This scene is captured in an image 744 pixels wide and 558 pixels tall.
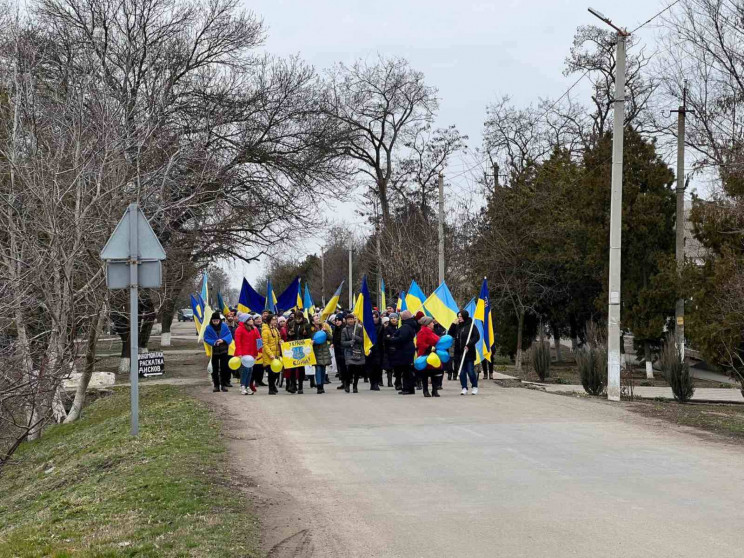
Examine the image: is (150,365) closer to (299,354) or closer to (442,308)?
(299,354)

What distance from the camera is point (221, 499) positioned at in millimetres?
8750

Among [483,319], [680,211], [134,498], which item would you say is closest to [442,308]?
[483,319]

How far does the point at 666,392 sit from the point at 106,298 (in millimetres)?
16130

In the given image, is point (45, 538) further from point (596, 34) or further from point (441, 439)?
point (596, 34)

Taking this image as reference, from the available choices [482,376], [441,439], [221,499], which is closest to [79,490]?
[221,499]

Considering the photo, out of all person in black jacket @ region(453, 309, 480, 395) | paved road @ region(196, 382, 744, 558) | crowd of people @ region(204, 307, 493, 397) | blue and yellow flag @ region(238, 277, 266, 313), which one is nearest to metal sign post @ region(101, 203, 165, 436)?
paved road @ region(196, 382, 744, 558)

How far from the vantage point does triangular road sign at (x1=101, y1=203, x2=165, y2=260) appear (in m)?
12.5

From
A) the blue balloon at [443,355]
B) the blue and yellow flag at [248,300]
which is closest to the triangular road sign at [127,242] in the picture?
the blue balloon at [443,355]

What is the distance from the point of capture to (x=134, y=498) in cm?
894

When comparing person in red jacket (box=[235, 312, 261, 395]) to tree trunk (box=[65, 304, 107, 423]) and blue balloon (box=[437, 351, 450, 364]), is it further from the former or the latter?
blue balloon (box=[437, 351, 450, 364])

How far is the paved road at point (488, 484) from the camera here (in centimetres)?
707

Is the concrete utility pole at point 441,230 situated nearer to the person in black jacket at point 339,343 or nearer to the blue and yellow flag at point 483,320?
the blue and yellow flag at point 483,320

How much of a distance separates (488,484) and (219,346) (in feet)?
42.1

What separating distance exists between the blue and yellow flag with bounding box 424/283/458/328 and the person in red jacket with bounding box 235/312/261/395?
14.7 feet
